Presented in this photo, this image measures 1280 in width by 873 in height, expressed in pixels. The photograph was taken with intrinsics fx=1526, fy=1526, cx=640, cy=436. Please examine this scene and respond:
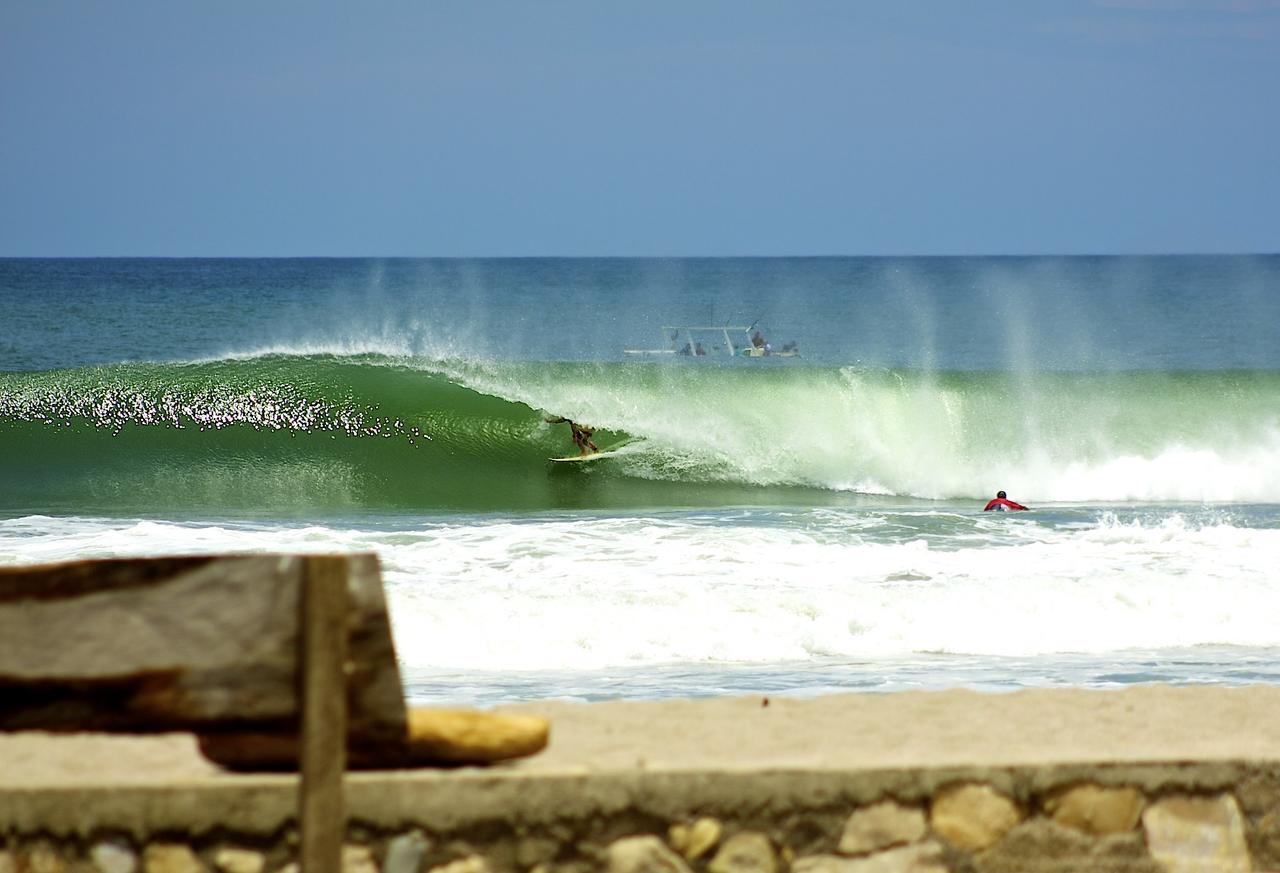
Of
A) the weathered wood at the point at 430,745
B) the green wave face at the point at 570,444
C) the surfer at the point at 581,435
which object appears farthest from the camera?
the surfer at the point at 581,435

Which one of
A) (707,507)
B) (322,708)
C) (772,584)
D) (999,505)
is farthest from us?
(707,507)

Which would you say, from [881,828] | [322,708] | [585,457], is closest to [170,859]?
[322,708]

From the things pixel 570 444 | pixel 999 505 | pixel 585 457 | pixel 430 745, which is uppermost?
pixel 570 444

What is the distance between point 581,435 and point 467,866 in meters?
15.9

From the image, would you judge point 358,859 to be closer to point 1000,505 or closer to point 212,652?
point 212,652

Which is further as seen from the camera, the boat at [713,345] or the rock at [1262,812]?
the boat at [713,345]

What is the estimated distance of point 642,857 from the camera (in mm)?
3143

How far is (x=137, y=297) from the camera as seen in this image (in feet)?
233

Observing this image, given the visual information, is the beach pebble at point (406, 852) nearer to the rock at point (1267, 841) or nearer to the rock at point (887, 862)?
the rock at point (887, 862)

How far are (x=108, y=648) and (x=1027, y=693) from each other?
2793mm

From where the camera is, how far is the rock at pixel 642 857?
3.13 meters

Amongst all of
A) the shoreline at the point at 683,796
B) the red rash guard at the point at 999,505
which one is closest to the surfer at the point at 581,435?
the red rash guard at the point at 999,505

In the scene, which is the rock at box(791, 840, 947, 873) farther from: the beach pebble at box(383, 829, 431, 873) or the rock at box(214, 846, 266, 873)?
the rock at box(214, 846, 266, 873)

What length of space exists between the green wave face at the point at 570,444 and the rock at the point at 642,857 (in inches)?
470
